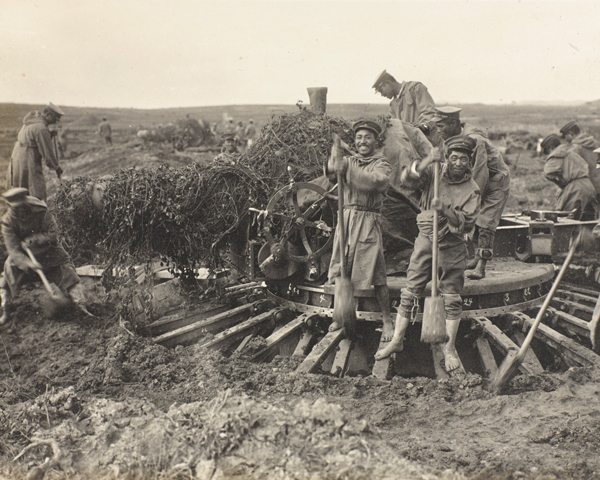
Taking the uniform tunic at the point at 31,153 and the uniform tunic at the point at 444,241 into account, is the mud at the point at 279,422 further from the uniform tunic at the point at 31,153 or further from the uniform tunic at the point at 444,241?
the uniform tunic at the point at 31,153

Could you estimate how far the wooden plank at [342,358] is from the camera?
4.20 metres

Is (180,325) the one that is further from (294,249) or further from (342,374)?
(342,374)

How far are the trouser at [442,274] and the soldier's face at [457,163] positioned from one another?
57 cm

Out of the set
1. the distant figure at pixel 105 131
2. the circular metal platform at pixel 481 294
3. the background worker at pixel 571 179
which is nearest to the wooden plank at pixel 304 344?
the circular metal platform at pixel 481 294

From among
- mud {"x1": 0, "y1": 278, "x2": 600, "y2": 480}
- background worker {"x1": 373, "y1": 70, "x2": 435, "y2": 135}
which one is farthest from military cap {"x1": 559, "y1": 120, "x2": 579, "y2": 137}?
mud {"x1": 0, "y1": 278, "x2": 600, "y2": 480}

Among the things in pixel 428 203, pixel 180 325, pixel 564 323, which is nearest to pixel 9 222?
pixel 180 325

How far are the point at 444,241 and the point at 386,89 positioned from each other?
308 centimetres

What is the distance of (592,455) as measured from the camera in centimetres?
291

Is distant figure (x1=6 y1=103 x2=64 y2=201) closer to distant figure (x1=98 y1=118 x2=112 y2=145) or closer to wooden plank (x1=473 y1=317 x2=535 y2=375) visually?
wooden plank (x1=473 y1=317 x2=535 y2=375)

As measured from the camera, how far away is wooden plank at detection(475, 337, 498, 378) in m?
4.23

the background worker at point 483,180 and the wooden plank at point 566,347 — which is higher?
the background worker at point 483,180

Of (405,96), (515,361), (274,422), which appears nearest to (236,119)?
(405,96)

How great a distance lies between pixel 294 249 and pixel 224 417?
2240 millimetres

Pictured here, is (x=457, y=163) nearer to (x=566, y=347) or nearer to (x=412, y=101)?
Result: (x=566, y=347)
